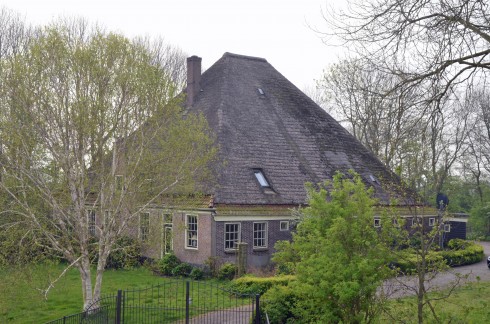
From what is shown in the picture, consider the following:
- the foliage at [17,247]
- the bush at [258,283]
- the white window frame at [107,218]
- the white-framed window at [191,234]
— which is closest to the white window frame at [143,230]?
the white window frame at [107,218]

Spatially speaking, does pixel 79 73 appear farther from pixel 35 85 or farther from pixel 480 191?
pixel 480 191

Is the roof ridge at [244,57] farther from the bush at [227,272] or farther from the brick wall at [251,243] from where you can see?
the bush at [227,272]

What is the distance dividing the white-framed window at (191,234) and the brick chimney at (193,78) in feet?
28.9

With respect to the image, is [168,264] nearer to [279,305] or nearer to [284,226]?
[284,226]

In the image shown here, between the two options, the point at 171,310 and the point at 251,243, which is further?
the point at 251,243

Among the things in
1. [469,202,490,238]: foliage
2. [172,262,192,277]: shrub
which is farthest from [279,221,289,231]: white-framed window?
[469,202,490,238]: foliage

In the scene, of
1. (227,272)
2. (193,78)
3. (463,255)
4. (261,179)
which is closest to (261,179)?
(261,179)

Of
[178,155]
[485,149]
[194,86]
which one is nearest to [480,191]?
[485,149]

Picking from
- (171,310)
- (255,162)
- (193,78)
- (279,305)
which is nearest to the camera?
(279,305)

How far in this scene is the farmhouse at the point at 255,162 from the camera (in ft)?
77.8

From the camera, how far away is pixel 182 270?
2345 cm

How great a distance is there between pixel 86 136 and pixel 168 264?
10.1 metres

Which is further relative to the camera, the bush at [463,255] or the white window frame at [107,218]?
the bush at [463,255]

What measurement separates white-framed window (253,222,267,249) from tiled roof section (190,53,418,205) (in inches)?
45.7
